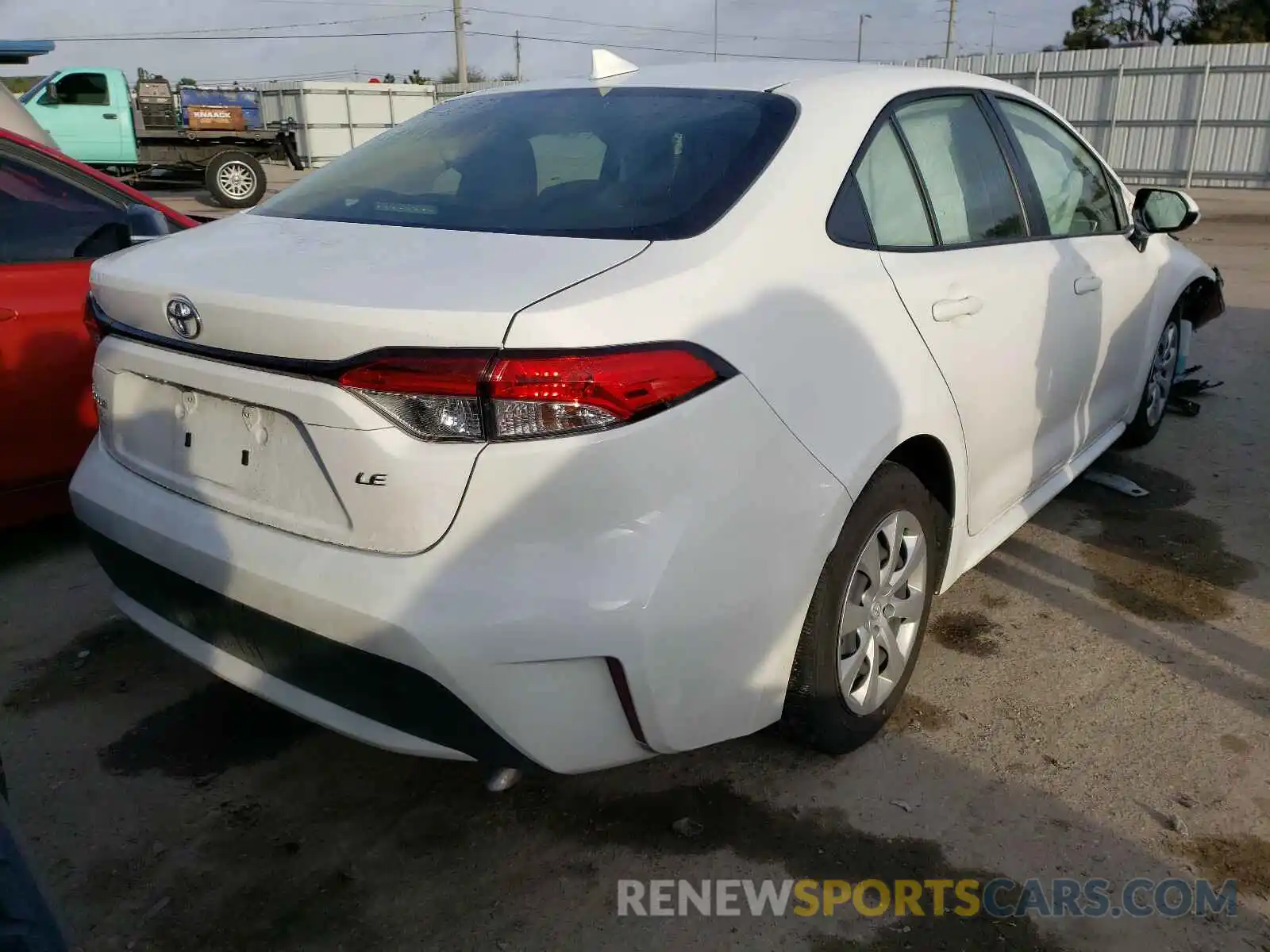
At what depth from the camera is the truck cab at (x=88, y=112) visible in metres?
16.0

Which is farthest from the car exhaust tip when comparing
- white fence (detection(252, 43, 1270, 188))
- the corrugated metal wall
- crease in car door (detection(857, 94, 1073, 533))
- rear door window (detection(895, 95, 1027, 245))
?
white fence (detection(252, 43, 1270, 188))

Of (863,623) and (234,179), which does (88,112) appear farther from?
(863,623)

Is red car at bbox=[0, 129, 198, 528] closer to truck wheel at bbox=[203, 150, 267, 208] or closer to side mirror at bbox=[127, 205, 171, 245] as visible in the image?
side mirror at bbox=[127, 205, 171, 245]

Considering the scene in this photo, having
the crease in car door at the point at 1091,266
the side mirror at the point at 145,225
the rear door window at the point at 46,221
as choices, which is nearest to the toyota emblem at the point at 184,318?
the side mirror at the point at 145,225

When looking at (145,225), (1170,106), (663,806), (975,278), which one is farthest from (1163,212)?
(1170,106)

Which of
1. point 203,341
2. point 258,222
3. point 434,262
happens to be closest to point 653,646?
point 434,262

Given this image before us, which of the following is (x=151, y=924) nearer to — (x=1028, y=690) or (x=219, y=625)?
(x=219, y=625)

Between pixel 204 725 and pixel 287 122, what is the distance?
19.8 meters

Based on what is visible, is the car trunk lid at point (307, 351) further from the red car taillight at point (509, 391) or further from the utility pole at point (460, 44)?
the utility pole at point (460, 44)

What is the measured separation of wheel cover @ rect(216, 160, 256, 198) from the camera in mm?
17516

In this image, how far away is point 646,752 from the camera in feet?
6.37

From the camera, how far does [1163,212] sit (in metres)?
3.94

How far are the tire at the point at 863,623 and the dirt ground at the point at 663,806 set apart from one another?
0.16 m

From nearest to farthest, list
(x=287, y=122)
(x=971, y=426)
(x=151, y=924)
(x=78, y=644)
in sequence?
(x=151, y=924)
(x=971, y=426)
(x=78, y=644)
(x=287, y=122)
